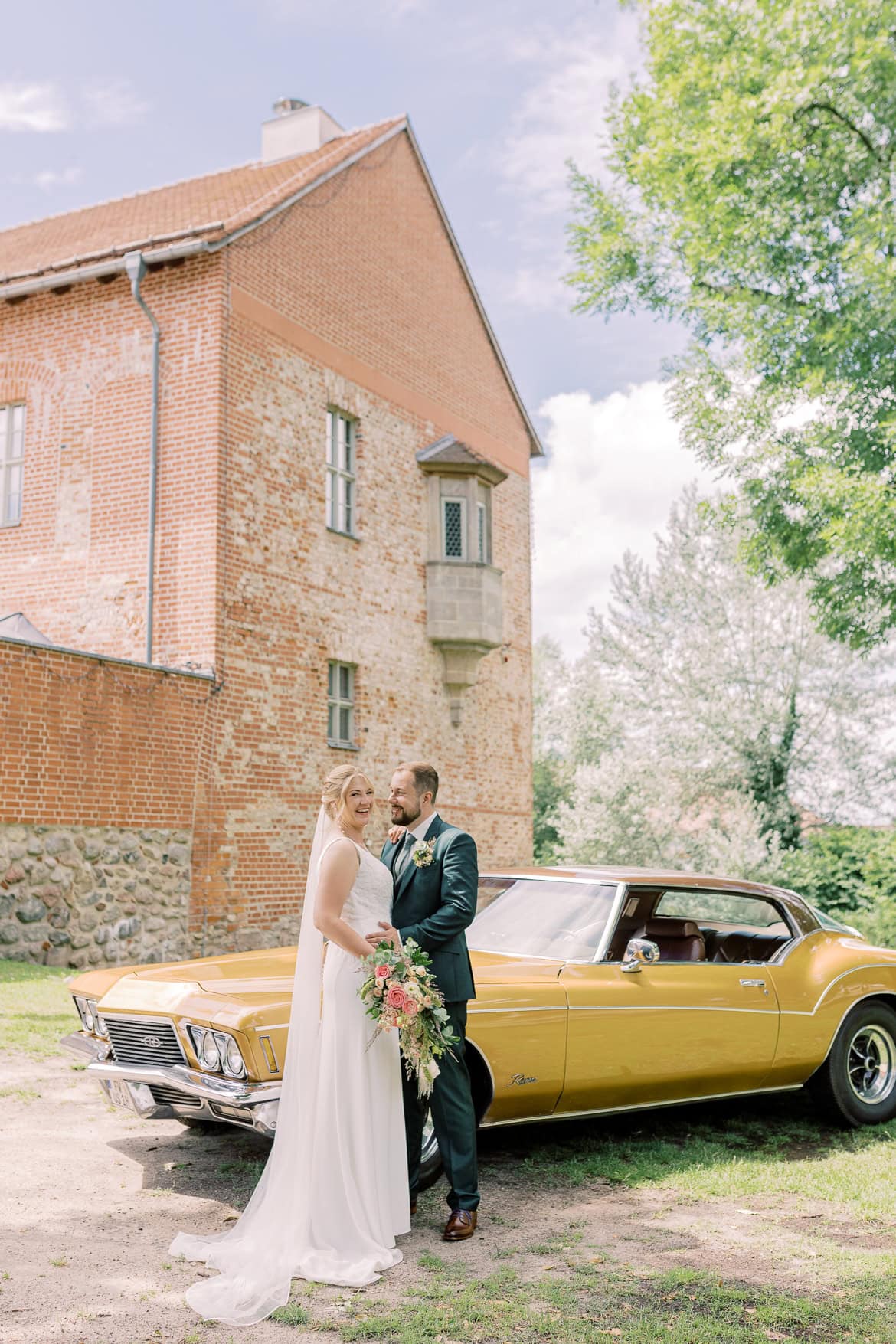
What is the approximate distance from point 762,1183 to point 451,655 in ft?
48.8

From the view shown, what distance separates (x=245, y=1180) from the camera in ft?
18.1

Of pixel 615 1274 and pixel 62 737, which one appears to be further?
pixel 62 737

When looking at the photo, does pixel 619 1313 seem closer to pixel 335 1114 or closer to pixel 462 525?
pixel 335 1114

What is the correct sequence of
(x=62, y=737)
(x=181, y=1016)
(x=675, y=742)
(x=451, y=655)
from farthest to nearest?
(x=675, y=742) → (x=451, y=655) → (x=62, y=737) → (x=181, y=1016)

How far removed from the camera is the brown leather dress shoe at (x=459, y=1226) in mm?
4863

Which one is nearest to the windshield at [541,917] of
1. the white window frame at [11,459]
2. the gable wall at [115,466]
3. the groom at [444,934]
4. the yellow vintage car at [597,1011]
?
the yellow vintage car at [597,1011]

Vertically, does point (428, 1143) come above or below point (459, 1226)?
above

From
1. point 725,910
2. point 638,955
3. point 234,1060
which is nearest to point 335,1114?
point 234,1060

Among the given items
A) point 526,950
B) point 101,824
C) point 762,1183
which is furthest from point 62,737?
point 762,1183

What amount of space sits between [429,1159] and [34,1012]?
4534 mm

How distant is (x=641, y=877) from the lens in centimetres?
685

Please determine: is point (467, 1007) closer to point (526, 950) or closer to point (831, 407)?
point (526, 950)

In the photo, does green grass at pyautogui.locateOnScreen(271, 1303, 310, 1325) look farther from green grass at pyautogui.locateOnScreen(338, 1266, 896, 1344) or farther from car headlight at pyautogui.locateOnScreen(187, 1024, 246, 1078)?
car headlight at pyautogui.locateOnScreen(187, 1024, 246, 1078)

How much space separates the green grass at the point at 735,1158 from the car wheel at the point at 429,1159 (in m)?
0.67
